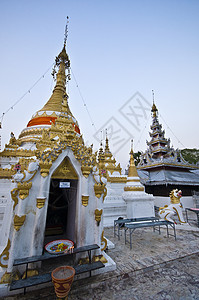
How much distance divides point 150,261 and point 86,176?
335cm

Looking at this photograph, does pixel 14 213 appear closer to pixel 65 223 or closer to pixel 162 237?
pixel 65 223

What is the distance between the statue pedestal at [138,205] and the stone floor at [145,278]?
3.31 m

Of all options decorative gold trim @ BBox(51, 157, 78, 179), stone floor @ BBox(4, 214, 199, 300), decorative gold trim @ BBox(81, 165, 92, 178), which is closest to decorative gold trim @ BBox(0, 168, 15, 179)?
decorative gold trim @ BBox(51, 157, 78, 179)

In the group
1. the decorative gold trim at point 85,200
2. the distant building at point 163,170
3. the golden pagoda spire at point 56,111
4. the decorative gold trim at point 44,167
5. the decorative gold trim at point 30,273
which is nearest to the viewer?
the decorative gold trim at point 30,273

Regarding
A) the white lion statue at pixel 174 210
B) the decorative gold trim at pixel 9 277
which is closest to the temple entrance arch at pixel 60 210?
the decorative gold trim at pixel 9 277

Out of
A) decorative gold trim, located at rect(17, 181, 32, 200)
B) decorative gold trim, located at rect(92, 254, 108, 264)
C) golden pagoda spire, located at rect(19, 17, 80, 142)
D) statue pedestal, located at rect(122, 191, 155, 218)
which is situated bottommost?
decorative gold trim, located at rect(92, 254, 108, 264)

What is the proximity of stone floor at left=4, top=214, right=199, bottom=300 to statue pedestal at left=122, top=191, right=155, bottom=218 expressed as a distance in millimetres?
3306

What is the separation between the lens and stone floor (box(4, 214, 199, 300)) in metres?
2.92

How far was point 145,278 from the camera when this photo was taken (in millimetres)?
3539

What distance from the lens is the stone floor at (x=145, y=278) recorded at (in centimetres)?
292

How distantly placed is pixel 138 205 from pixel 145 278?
5684 mm

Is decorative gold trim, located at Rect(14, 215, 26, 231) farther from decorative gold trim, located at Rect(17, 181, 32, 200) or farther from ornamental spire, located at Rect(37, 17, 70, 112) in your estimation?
ornamental spire, located at Rect(37, 17, 70, 112)

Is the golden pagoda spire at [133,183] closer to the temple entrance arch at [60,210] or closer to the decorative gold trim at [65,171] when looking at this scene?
the temple entrance arch at [60,210]

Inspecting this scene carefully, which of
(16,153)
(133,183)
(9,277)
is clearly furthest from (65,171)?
(133,183)
